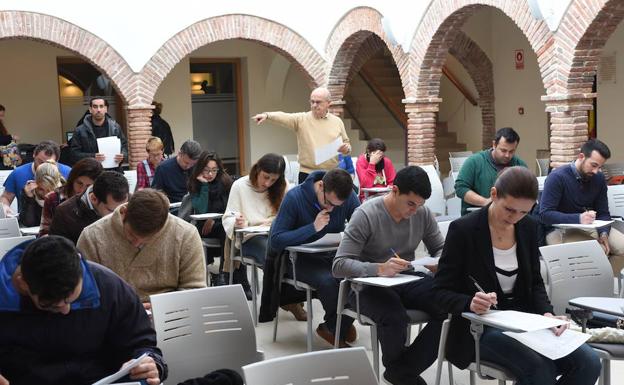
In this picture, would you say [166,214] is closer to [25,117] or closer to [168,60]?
[168,60]

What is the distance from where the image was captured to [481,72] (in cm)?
1681

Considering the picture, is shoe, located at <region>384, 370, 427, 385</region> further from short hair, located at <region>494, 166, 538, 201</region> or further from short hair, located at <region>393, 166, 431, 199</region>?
short hair, located at <region>494, 166, 538, 201</region>

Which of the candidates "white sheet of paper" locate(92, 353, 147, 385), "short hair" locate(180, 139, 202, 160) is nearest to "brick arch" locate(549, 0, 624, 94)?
"short hair" locate(180, 139, 202, 160)

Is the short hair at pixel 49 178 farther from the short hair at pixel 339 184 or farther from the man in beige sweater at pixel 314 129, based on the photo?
the man in beige sweater at pixel 314 129

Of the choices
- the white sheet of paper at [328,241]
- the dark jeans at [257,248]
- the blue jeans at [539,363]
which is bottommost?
the blue jeans at [539,363]

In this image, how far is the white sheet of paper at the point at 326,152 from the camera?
8.99m

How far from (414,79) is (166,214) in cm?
1003

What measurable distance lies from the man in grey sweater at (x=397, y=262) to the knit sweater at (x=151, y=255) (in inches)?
36.8

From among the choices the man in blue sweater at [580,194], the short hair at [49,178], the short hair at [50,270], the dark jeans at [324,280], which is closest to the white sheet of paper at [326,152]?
the man in blue sweater at [580,194]

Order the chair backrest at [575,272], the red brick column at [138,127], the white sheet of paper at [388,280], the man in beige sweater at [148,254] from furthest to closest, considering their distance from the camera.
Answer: the red brick column at [138,127], the chair backrest at [575,272], the white sheet of paper at [388,280], the man in beige sweater at [148,254]

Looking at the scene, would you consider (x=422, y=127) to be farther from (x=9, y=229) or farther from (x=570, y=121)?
(x=9, y=229)

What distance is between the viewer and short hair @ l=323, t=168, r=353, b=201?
5.61 m

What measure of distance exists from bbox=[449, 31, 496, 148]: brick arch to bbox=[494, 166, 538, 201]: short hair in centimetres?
1300

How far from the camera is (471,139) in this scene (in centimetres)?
1780
